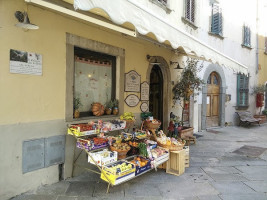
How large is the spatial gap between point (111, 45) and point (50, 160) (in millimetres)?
2815

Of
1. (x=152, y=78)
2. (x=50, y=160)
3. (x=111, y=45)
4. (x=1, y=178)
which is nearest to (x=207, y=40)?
(x=152, y=78)

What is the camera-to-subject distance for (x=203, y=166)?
5004mm

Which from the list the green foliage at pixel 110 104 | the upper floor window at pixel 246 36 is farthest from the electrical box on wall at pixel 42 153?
the upper floor window at pixel 246 36

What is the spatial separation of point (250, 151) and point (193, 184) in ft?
11.2

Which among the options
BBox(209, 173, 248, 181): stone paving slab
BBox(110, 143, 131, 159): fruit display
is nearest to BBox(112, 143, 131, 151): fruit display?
BBox(110, 143, 131, 159): fruit display

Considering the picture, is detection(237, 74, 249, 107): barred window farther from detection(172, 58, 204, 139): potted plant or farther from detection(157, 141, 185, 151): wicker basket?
detection(157, 141, 185, 151): wicker basket

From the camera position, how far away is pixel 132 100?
5.66m

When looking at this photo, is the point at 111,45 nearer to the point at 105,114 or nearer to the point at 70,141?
the point at 105,114

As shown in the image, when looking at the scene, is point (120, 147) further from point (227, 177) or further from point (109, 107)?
point (227, 177)

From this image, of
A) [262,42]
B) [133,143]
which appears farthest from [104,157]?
[262,42]

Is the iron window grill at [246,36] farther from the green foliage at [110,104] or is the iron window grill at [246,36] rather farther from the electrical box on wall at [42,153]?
the electrical box on wall at [42,153]

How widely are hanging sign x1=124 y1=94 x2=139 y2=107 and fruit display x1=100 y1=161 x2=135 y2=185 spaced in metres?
2.18

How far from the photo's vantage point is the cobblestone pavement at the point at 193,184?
3.49 m

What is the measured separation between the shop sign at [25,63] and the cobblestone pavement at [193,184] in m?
2.05
